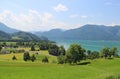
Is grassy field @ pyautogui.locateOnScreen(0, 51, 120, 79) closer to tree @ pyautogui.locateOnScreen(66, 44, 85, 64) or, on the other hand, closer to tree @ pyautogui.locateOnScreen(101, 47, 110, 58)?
tree @ pyautogui.locateOnScreen(66, 44, 85, 64)

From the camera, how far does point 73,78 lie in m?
49.5

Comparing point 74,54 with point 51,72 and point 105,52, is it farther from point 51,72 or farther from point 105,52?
point 51,72

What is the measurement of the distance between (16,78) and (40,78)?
189 inches

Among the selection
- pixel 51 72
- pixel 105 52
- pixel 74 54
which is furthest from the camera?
pixel 105 52

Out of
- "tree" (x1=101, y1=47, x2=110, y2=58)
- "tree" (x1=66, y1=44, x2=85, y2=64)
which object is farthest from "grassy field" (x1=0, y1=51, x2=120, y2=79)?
"tree" (x1=101, y1=47, x2=110, y2=58)

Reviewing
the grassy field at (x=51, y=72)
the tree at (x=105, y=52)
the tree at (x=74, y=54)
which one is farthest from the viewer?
the tree at (x=105, y=52)

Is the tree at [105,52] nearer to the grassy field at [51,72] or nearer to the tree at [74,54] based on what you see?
the tree at [74,54]

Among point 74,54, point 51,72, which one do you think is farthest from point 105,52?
point 51,72

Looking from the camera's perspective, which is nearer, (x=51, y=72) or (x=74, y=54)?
(x=51, y=72)

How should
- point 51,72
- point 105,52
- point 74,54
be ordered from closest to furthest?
point 51,72 → point 74,54 → point 105,52

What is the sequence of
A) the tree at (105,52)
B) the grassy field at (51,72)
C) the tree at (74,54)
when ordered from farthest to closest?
the tree at (105,52) < the tree at (74,54) < the grassy field at (51,72)

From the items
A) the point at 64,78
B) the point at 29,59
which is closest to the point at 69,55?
the point at 29,59

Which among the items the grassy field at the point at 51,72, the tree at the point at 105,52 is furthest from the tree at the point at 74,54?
the grassy field at the point at 51,72

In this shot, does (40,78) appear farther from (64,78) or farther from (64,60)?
(64,60)
